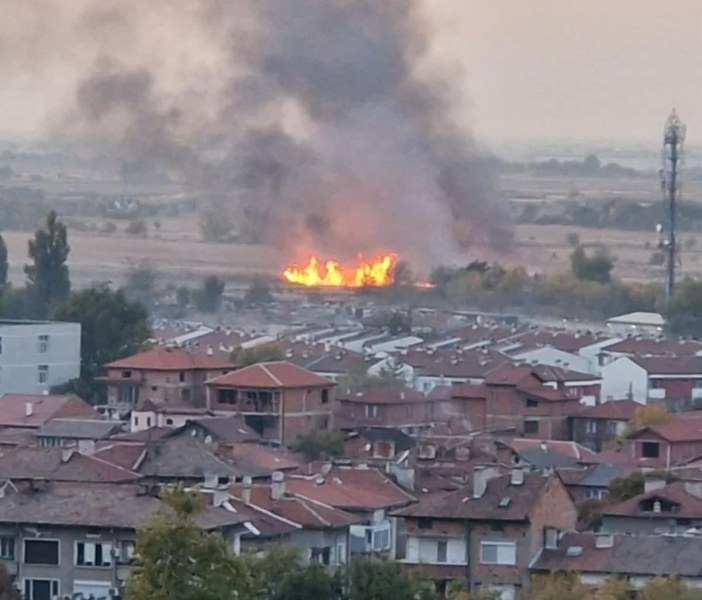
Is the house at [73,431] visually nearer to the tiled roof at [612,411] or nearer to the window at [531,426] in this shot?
the window at [531,426]

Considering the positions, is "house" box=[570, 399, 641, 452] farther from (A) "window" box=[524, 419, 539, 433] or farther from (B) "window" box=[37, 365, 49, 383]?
(B) "window" box=[37, 365, 49, 383]

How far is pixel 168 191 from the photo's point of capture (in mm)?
131750

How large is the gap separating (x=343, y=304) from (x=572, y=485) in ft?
180

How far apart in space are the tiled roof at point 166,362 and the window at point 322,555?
73.2 feet

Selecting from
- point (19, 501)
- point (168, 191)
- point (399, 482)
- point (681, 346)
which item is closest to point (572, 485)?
point (399, 482)

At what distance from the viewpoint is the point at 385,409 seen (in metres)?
57.0

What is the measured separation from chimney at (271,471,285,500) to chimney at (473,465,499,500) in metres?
1.90

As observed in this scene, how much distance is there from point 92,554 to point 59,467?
245 inches

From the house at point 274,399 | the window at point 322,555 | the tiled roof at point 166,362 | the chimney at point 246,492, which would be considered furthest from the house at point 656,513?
the tiled roof at point 166,362

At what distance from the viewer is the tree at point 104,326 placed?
63656 millimetres

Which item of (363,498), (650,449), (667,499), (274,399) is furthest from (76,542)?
(274,399)

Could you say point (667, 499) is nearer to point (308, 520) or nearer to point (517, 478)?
point (517, 478)

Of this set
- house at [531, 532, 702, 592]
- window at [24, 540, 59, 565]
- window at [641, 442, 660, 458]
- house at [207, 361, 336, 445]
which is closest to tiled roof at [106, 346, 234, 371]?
house at [207, 361, 336, 445]

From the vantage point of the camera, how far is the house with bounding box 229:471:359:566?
36000 mm
